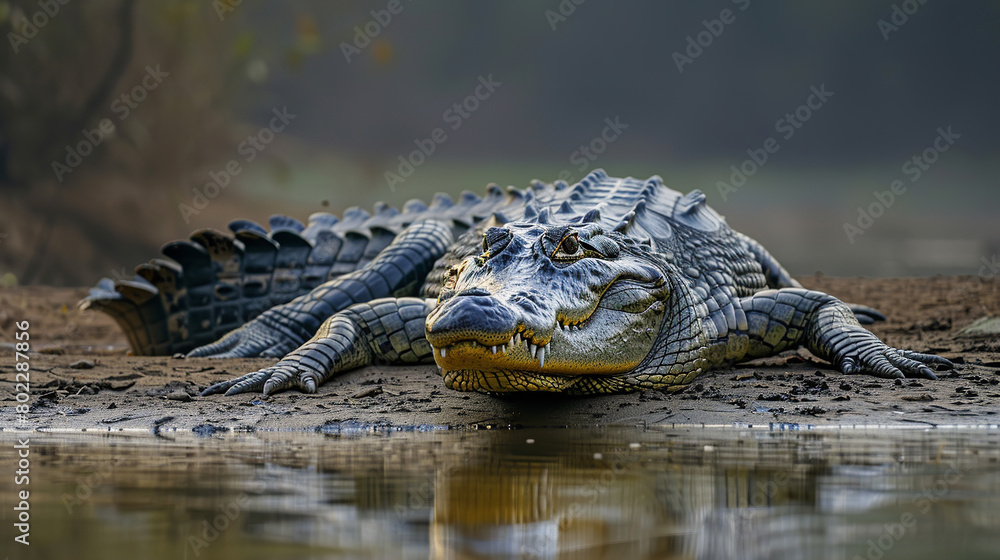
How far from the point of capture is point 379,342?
6.15 metres

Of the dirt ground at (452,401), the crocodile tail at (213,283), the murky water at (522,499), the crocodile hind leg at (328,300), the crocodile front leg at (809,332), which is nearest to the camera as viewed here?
the murky water at (522,499)

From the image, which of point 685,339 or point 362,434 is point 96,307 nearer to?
point 362,434

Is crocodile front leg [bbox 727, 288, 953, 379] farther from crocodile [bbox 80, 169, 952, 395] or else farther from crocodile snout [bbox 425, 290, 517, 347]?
crocodile snout [bbox 425, 290, 517, 347]

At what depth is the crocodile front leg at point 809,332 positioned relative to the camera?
5516mm

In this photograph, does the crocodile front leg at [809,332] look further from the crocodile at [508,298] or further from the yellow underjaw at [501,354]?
the yellow underjaw at [501,354]

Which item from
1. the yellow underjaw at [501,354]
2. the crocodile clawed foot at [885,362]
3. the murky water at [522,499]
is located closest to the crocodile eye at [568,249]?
the yellow underjaw at [501,354]

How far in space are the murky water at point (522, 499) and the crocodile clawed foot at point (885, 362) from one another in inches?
63.6

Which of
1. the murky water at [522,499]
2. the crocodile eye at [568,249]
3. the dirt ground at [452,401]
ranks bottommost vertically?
the murky water at [522,499]

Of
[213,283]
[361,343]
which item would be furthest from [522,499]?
[213,283]

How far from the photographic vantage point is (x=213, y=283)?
8.24m

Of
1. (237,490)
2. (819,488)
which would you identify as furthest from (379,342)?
(819,488)

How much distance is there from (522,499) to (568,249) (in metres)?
2.28

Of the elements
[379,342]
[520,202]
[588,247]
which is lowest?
[379,342]

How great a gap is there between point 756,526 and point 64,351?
26.8 ft
